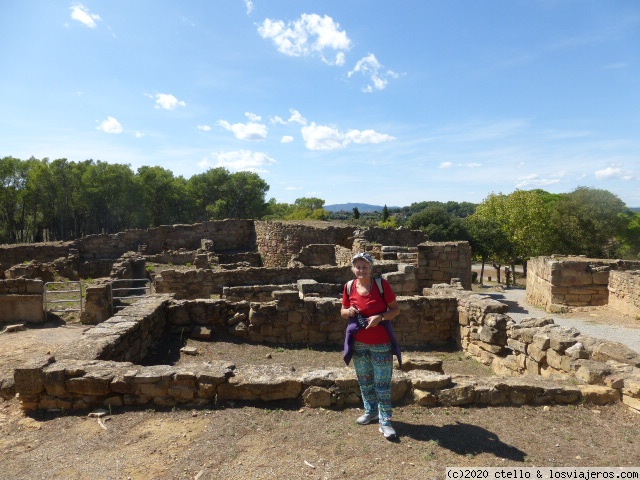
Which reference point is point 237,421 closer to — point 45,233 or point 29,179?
point 29,179

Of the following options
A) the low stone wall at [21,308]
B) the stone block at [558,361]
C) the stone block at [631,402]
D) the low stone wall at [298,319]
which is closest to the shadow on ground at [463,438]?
the stone block at [631,402]

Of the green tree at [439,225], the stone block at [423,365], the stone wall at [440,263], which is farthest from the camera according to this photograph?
the green tree at [439,225]

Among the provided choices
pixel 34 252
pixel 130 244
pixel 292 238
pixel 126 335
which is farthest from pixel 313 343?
pixel 34 252

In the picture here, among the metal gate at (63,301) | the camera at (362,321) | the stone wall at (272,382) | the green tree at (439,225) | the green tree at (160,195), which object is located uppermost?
the green tree at (160,195)

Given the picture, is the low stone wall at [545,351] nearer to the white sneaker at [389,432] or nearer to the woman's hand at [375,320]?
the white sneaker at [389,432]

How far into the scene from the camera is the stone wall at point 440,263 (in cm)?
1412

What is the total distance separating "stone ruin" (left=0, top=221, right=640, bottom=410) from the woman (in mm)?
650

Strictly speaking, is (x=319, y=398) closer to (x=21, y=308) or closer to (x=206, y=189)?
(x=21, y=308)

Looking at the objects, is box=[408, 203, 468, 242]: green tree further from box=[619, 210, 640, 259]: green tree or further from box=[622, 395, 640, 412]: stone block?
box=[622, 395, 640, 412]: stone block

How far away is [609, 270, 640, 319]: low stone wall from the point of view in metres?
13.4

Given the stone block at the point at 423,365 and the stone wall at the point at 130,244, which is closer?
the stone block at the point at 423,365

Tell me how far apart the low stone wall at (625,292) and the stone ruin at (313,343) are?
5291 mm

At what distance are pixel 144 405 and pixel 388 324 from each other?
11.3ft

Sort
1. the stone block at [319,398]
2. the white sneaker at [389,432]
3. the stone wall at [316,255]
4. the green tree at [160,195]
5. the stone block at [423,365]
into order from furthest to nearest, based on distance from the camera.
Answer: the green tree at [160,195], the stone wall at [316,255], the stone block at [423,365], the stone block at [319,398], the white sneaker at [389,432]
